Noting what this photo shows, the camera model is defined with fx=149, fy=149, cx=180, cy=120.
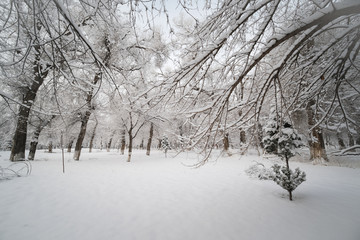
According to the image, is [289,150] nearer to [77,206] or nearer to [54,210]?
[77,206]

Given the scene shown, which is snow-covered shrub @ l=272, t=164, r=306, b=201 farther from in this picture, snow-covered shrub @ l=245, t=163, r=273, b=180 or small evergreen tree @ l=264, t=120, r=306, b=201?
snow-covered shrub @ l=245, t=163, r=273, b=180

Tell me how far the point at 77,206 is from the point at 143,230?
210 cm

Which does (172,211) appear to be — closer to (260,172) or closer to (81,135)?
(260,172)

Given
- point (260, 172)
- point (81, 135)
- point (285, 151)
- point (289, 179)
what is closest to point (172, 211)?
point (289, 179)

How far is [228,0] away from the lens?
216cm

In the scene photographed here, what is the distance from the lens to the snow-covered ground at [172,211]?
3086mm

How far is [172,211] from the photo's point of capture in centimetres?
408

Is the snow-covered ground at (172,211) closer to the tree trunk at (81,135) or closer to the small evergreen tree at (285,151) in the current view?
the small evergreen tree at (285,151)

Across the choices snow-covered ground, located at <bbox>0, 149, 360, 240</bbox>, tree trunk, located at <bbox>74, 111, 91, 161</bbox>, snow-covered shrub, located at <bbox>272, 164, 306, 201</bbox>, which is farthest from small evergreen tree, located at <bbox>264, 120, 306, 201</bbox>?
tree trunk, located at <bbox>74, 111, 91, 161</bbox>

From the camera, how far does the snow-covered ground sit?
309cm

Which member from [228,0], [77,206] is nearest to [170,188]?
[77,206]

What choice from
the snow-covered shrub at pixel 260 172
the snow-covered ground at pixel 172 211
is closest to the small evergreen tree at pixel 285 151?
the snow-covered ground at pixel 172 211

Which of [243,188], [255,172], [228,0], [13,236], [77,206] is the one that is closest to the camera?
[228,0]

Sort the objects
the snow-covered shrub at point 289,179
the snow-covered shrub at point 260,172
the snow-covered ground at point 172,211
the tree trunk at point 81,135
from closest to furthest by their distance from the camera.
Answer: the snow-covered ground at point 172,211
the snow-covered shrub at point 289,179
the snow-covered shrub at point 260,172
the tree trunk at point 81,135
